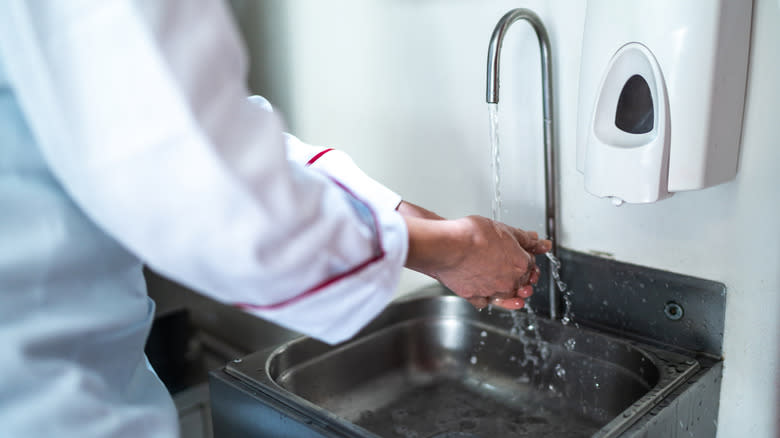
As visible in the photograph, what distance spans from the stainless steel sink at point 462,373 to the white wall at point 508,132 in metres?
0.15

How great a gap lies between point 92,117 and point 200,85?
0.09 m

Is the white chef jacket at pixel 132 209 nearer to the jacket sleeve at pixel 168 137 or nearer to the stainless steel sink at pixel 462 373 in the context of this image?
the jacket sleeve at pixel 168 137

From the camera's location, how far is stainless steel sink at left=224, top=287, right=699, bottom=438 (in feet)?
3.67

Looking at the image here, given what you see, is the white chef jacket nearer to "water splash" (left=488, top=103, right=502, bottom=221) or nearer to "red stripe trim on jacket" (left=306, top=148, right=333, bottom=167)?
"red stripe trim on jacket" (left=306, top=148, right=333, bottom=167)

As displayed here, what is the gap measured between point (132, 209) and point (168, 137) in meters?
0.07

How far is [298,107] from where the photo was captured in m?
1.77

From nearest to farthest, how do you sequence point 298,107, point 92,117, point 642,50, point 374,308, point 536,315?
point 92,117
point 374,308
point 642,50
point 536,315
point 298,107

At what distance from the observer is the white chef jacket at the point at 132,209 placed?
0.50m

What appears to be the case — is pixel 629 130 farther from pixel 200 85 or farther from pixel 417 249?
pixel 200 85

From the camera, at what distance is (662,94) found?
0.88 m

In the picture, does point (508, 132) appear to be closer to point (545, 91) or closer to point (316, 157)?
point (545, 91)

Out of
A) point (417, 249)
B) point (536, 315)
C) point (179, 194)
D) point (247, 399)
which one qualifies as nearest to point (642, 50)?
point (417, 249)

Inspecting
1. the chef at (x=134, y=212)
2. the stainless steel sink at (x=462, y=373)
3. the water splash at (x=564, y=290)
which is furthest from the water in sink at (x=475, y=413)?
the chef at (x=134, y=212)

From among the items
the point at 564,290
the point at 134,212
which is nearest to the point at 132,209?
the point at 134,212
